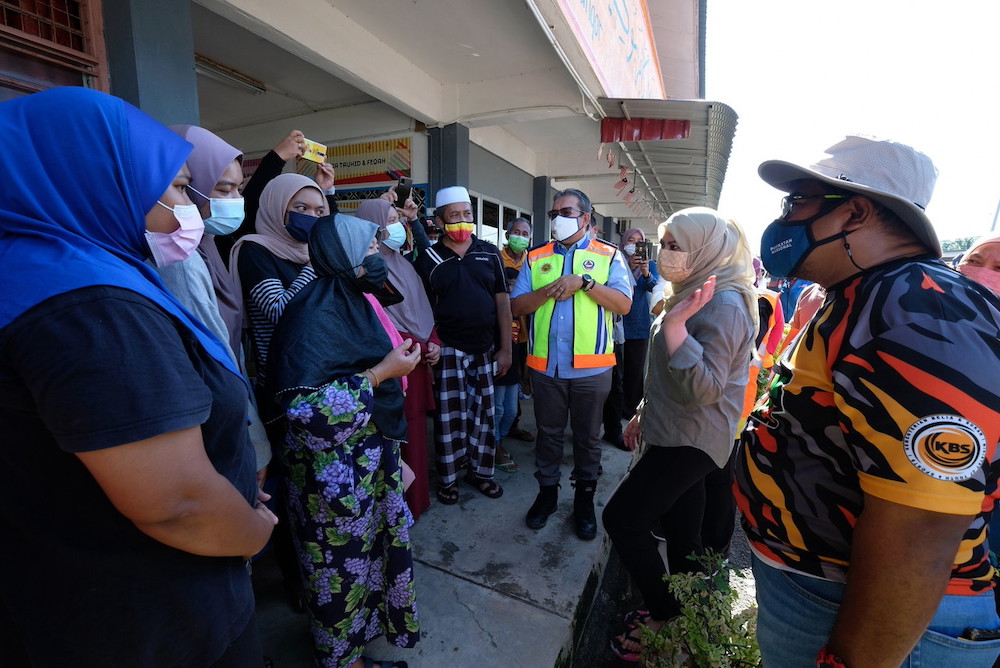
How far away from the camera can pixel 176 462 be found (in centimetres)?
79

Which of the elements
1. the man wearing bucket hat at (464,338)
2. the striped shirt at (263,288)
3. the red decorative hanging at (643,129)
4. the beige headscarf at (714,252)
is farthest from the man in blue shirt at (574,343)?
the red decorative hanging at (643,129)

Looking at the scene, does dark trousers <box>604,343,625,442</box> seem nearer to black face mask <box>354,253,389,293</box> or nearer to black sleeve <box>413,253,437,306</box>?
black sleeve <box>413,253,437,306</box>

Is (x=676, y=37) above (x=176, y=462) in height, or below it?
above

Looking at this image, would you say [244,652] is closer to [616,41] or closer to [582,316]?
[582,316]

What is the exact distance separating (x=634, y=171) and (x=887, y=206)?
8.07 m

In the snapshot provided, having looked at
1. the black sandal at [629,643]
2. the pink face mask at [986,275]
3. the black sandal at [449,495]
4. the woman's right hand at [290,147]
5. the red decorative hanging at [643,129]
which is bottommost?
the black sandal at [629,643]

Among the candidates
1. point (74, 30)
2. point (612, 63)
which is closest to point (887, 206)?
point (74, 30)

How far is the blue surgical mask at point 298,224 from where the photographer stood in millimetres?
2096

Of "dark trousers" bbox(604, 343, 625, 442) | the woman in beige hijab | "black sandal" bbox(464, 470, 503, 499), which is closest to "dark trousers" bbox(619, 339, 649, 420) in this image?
"dark trousers" bbox(604, 343, 625, 442)

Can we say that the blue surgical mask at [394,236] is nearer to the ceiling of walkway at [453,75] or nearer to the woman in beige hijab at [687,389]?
the woman in beige hijab at [687,389]

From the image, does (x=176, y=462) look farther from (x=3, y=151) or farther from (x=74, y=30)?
(x=74, y=30)

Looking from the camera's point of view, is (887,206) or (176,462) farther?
(887,206)

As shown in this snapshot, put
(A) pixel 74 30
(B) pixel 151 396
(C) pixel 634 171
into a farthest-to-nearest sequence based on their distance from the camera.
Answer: (C) pixel 634 171
(A) pixel 74 30
(B) pixel 151 396

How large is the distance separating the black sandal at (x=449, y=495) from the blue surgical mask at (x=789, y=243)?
2.38 meters
